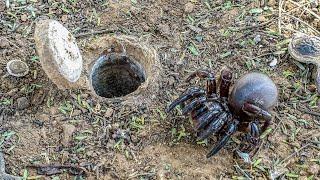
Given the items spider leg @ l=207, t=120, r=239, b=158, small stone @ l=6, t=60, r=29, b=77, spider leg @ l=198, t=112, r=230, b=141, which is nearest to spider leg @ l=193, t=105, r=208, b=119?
Answer: spider leg @ l=198, t=112, r=230, b=141

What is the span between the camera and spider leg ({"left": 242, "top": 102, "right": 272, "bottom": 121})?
433cm

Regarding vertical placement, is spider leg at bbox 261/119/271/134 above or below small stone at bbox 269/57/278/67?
below

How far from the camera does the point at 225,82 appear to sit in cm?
466

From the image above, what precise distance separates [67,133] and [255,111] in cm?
148

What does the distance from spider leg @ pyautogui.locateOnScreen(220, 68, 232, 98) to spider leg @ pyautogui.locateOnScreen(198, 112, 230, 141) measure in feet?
0.95

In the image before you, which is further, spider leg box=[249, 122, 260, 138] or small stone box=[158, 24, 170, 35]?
small stone box=[158, 24, 170, 35]

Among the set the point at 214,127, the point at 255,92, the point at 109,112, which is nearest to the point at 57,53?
the point at 109,112

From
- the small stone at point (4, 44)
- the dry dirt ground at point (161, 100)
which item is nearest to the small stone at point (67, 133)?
the dry dirt ground at point (161, 100)

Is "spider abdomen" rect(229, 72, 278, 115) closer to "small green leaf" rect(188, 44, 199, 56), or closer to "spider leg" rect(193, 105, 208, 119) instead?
"spider leg" rect(193, 105, 208, 119)

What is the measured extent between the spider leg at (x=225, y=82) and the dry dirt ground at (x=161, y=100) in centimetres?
25

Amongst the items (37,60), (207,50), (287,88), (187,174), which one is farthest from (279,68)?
(37,60)

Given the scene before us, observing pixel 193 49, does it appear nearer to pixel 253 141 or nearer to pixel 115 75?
pixel 115 75

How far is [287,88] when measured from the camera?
4.80m

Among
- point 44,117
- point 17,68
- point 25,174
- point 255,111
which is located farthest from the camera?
point 17,68
